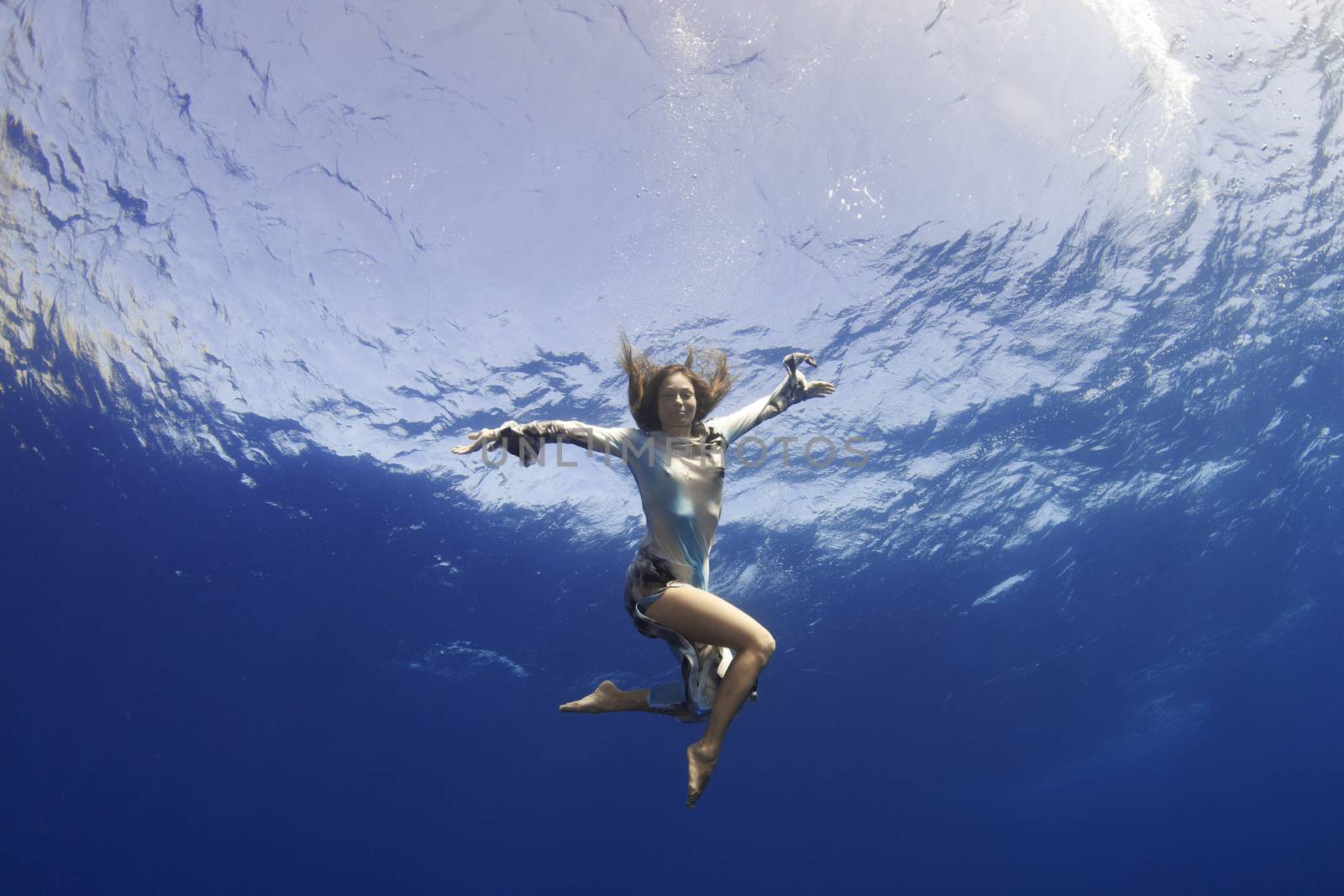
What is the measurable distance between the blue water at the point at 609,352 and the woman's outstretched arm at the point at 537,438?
625 centimetres

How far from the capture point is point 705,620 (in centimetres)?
390

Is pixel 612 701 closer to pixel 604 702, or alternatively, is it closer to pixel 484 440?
pixel 604 702

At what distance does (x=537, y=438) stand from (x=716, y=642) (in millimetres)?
1549

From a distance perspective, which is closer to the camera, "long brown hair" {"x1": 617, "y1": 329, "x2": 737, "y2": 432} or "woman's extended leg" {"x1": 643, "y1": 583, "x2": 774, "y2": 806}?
"woman's extended leg" {"x1": 643, "y1": 583, "x2": 774, "y2": 806}

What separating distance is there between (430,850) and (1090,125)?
48913 millimetres

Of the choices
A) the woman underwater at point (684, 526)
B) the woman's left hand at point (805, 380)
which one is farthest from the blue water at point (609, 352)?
the woman underwater at point (684, 526)

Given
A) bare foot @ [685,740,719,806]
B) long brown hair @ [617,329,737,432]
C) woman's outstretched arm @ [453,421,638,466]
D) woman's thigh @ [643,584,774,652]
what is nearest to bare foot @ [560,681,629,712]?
woman's thigh @ [643,584,774,652]

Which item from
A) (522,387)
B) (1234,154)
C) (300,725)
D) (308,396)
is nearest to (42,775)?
(300,725)

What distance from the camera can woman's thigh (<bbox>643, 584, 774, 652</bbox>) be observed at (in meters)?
3.85

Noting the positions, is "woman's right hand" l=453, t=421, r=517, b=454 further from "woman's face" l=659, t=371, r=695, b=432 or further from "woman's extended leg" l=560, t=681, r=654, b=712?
"woman's extended leg" l=560, t=681, r=654, b=712

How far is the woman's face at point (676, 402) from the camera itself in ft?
15.4

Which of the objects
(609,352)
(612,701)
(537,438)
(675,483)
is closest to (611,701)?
(612,701)

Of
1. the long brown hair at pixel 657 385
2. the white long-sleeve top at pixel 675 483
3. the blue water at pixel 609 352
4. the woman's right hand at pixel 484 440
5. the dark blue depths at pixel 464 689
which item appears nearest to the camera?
the woman's right hand at pixel 484 440

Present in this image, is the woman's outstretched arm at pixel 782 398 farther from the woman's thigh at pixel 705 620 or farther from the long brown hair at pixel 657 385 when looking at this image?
the woman's thigh at pixel 705 620
